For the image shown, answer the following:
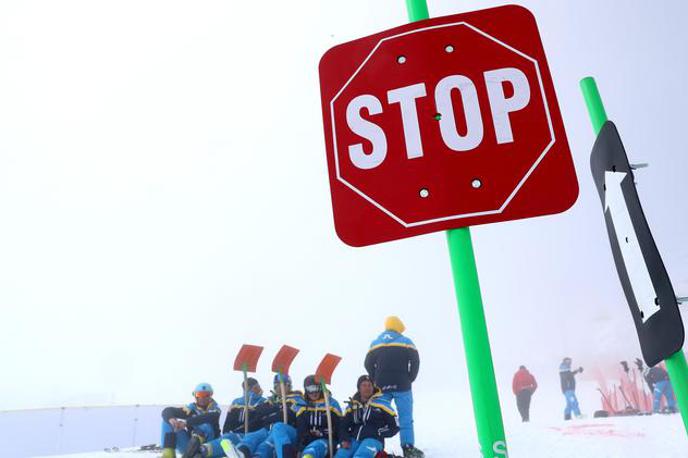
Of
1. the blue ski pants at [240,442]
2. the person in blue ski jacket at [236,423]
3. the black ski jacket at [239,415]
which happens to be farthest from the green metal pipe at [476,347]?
the black ski jacket at [239,415]

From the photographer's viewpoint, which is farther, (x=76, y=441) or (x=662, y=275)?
(x=76, y=441)

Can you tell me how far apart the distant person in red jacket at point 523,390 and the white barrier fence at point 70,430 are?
7.07m

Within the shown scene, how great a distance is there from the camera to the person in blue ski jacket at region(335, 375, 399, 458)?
169 inches

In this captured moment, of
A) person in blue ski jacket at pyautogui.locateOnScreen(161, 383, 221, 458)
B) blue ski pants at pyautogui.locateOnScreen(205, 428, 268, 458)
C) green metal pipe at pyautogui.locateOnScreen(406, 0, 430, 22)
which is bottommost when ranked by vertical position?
A: blue ski pants at pyautogui.locateOnScreen(205, 428, 268, 458)

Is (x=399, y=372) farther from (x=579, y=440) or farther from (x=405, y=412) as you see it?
(x=579, y=440)

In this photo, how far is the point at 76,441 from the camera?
27.3 feet

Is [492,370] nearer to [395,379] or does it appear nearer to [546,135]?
[546,135]

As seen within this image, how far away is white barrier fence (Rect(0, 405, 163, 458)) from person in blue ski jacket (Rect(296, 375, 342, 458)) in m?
5.44

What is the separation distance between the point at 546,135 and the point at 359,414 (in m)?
4.09

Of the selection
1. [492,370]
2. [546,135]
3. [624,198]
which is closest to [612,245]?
[624,198]

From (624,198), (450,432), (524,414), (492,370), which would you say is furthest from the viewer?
(524,414)

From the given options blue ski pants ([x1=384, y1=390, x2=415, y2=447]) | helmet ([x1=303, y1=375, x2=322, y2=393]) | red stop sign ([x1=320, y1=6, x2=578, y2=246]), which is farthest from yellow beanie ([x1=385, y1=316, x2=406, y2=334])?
red stop sign ([x1=320, y1=6, x2=578, y2=246])

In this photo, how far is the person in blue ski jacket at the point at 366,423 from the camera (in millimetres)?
4289

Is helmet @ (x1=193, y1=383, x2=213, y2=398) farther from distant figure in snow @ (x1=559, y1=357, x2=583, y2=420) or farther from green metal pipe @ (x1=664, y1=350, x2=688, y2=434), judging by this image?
distant figure in snow @ (x1=559, y1=357, x2=583, y2=420)
